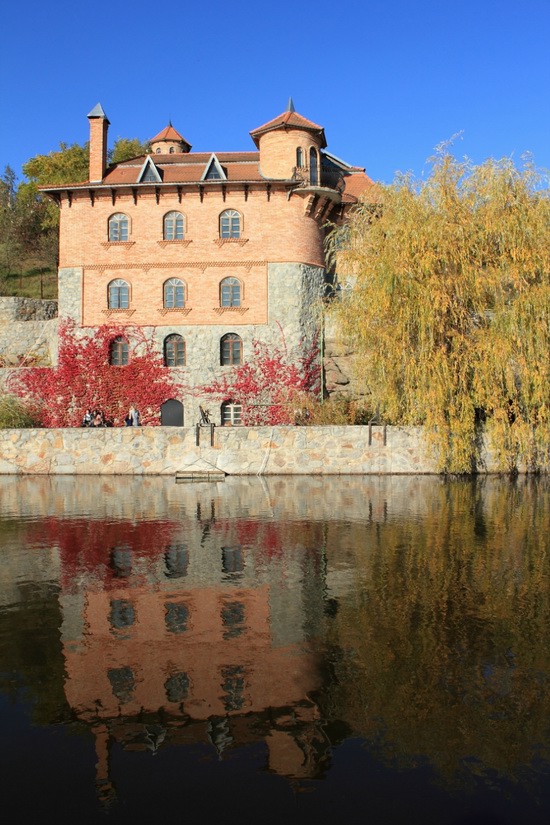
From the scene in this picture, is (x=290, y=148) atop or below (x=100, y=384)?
atop

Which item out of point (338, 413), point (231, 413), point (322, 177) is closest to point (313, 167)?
point (322, 177)

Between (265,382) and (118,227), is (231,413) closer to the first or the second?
(265,382)

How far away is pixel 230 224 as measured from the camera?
3397cm

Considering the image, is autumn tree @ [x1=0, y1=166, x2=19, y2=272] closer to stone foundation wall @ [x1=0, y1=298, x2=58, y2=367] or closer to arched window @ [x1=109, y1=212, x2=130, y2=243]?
stone foundation wall @ [x1=0, y1=298, x2=58, y2=367]

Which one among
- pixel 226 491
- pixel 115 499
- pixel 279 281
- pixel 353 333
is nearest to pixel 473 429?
pixel 353 333

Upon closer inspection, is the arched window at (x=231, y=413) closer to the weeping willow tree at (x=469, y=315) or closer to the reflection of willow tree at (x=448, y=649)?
the weeping willow tree at (x=469, y=315)

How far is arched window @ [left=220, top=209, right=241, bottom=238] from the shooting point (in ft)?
111

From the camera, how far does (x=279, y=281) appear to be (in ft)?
111

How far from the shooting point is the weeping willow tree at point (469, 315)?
859 inches

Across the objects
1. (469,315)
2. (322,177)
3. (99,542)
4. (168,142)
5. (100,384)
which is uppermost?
(168,142)

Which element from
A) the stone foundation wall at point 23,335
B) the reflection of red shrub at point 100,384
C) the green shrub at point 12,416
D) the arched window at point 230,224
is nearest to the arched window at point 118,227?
the arched window at point 230,224

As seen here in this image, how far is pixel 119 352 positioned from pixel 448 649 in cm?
2884

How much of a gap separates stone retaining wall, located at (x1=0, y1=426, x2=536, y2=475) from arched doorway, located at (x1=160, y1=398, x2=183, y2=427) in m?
9.80

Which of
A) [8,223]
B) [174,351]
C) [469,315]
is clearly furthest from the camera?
[8,223]
